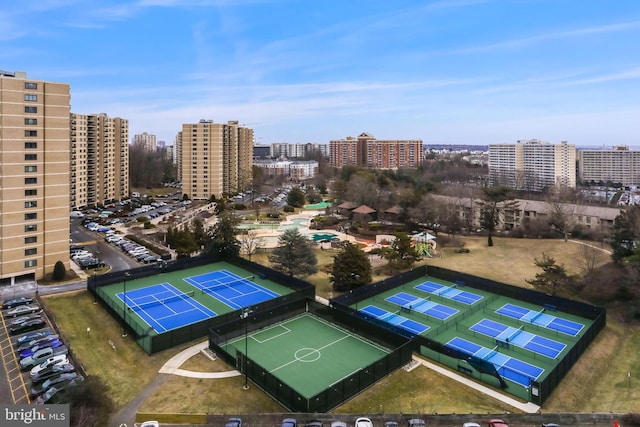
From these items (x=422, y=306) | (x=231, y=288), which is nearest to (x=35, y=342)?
(x=231, y=288)

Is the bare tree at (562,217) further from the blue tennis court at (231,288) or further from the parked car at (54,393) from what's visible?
the parked car at (54,393)

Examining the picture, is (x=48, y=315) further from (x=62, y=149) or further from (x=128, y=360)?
(x=62, y=149)

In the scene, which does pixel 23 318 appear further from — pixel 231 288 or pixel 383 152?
pixel 383 152

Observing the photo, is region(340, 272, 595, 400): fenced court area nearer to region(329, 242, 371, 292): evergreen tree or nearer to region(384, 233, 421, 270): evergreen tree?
region(329, 242, 371, 292): evergreen tree

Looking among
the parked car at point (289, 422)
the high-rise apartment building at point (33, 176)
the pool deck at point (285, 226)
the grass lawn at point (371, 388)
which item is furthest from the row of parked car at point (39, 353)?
the pool deck at point (285, 226)

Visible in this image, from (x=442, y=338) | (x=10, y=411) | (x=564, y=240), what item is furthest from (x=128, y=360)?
(x=564, y=240)

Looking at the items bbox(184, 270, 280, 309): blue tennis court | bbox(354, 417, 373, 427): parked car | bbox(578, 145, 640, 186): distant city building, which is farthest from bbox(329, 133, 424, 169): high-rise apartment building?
bbox(354, 417, 373, 427): parked car
